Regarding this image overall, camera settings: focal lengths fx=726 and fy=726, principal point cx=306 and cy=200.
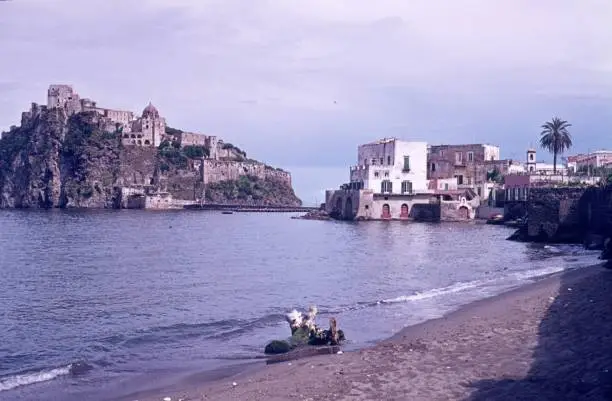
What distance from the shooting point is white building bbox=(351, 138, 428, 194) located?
94.6 meters

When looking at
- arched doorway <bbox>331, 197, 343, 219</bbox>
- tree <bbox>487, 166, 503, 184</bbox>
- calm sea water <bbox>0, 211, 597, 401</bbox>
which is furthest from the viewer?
tree <bbox>487, 166, 503, 184</bbox>

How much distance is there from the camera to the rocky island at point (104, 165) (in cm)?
17412

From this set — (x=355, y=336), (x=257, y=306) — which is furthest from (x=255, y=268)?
(x=355, y=336)

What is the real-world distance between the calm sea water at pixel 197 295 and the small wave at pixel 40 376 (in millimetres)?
45

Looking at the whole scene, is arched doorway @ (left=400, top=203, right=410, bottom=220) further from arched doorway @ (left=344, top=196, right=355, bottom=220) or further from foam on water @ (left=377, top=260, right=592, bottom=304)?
foam on water @ (left=377, top=260, right=592, bottom=304)

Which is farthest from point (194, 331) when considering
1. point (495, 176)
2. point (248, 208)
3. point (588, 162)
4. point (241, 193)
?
point (241, 193)

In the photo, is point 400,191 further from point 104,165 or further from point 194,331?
point 104,165

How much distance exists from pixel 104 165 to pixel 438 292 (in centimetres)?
15759

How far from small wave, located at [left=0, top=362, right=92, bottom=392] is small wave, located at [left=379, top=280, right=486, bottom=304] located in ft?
43.6

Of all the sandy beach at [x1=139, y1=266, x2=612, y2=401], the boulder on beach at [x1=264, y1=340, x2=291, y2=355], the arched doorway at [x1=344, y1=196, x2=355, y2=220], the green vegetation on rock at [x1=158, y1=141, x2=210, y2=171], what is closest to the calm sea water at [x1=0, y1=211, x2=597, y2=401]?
the boulder on beach at [x1=264, y1=340, x2=291, y2=355]

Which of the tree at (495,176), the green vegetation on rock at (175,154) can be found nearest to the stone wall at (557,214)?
the tree at (495,176)

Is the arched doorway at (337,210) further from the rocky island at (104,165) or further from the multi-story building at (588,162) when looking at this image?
the rocky island at (104,165)

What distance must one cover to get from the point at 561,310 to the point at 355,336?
5.95 meters

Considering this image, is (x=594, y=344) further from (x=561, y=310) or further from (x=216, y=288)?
(x=216, y=288)
